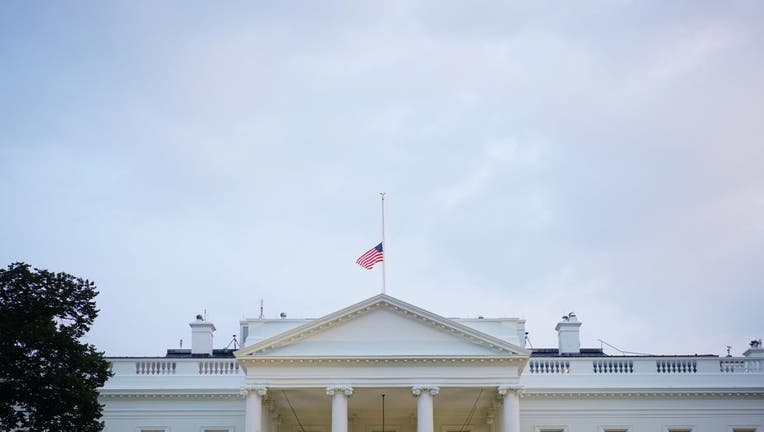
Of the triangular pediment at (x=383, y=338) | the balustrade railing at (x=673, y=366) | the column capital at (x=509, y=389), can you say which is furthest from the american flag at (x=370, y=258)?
the balustrade railing at (x=673, y=366)

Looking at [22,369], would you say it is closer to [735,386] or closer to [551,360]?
[551,360]

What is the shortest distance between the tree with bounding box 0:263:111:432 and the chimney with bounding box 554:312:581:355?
19.4 m

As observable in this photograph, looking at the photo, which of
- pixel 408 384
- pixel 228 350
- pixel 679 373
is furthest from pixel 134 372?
pixel 679 373

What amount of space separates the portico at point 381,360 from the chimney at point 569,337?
24.3ft

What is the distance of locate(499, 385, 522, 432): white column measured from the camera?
3631 centimetres

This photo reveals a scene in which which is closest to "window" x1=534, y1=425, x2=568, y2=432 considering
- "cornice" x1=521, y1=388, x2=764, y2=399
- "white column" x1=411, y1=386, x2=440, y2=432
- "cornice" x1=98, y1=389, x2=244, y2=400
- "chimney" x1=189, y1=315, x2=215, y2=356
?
"cornice" x1=521, y1=388, x2=764, y2=399

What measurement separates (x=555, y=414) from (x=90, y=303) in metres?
18.1

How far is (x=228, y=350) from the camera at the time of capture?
4553 centimetres

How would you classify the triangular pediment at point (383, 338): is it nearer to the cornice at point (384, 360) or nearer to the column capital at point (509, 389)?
the cornice at point (384, 360)

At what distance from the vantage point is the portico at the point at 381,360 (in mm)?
36500

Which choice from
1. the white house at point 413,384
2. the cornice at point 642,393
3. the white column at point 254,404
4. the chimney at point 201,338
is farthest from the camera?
the chimney at point 201,338

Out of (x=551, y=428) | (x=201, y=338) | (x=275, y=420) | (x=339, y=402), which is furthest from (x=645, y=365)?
(x=201, y=338)

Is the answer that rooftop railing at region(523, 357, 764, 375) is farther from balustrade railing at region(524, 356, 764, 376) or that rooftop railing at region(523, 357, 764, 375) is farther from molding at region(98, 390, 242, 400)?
molding at region(98, 390, 242, 400)

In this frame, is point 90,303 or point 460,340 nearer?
point 90,303
